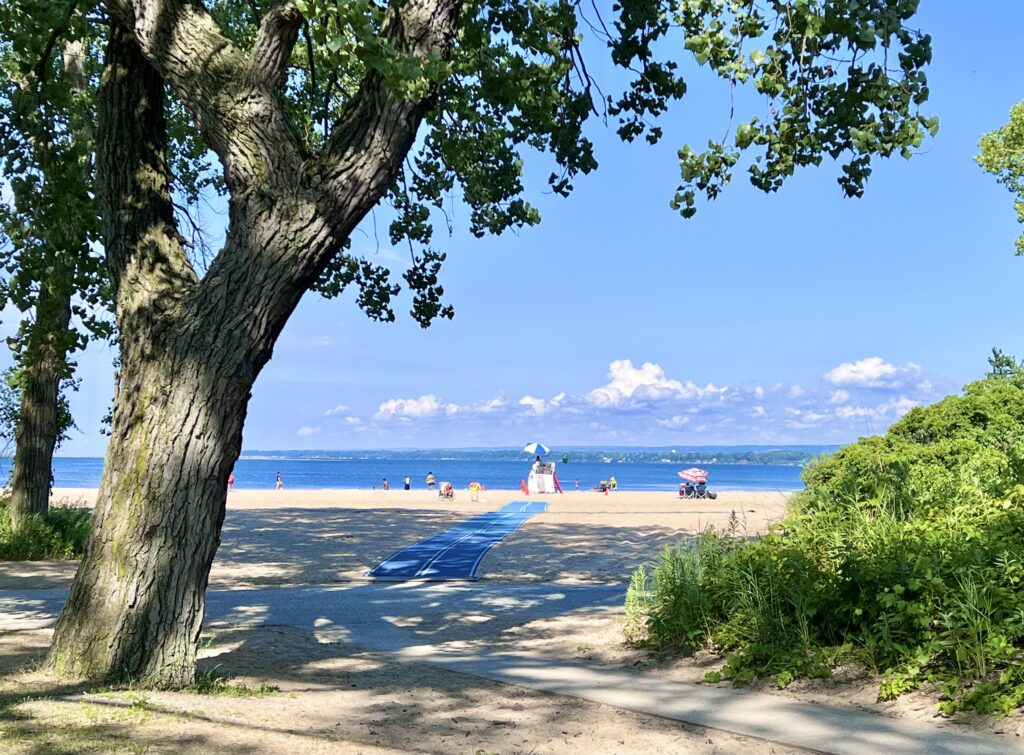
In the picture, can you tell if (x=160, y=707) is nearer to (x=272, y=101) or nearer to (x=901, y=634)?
(x=272, y=101)

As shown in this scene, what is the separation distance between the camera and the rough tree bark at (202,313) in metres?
6.20

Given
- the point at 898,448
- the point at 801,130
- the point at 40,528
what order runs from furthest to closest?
the point at 40,528 → the point at 898,448 → the point at 801,130

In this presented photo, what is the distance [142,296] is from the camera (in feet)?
21.7

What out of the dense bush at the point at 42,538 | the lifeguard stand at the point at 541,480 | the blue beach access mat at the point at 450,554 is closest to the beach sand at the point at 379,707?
the blue beach access mat at the point at 450,554

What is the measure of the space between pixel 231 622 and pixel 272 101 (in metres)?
5.72

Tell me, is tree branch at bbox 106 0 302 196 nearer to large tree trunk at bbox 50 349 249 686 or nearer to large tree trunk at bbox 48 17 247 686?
large tree trunk at bbox 48 17 247 686

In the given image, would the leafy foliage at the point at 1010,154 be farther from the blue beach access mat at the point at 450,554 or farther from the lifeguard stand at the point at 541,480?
the lifeguard stand at the point at 541,480

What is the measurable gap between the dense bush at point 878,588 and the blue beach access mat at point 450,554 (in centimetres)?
678

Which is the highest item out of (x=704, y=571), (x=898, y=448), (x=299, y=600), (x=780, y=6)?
(x=780, y=6)

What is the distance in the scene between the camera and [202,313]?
6.32m

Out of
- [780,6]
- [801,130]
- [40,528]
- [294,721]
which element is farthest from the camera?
[40,528]

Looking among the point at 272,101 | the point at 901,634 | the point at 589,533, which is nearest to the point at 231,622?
the point at 272,101

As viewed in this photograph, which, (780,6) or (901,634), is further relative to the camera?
(780,6)

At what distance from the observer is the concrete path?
5.29 meters
